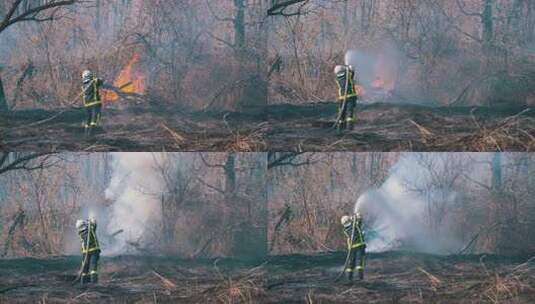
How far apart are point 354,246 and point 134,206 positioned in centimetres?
125

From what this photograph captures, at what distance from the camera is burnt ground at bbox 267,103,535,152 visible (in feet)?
11.3

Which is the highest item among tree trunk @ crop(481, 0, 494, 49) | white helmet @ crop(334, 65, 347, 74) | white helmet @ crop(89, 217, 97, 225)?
tree trunk @ crop(481, 0, 494, 49)

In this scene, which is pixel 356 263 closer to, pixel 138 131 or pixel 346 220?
pixel 346 220

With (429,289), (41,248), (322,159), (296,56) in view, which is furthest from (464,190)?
(41,248)

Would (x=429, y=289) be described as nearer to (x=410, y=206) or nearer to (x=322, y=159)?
(x=410, y=206)

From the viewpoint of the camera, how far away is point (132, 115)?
11.5 ft

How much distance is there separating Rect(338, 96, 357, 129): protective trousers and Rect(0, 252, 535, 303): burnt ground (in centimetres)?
73

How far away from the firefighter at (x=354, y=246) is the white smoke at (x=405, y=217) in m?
0.05

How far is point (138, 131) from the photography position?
3506 mm

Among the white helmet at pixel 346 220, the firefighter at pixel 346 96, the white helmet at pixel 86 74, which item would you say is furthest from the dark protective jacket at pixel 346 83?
the white helmet at pixel 86 74

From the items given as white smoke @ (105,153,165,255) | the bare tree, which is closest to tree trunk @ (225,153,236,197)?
white smoke @ (105,153,165,255)

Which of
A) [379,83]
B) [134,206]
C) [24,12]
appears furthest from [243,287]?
[24,12]

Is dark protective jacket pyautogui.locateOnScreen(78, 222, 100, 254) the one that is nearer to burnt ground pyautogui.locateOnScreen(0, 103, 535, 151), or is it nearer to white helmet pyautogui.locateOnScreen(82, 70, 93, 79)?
burnt ground pyautogui.locateOnScreen(0, 103, 535, 151)

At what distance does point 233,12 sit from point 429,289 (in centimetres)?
189
